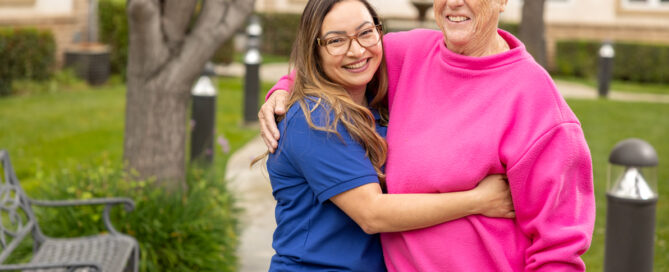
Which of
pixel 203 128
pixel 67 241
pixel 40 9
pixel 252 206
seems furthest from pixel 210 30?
pixel 40 9

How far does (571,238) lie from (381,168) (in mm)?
591

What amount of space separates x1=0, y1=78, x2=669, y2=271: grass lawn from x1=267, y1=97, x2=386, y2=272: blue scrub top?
10.8ft

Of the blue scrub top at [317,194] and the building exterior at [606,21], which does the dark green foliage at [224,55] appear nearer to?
the building exterior at [606,21]

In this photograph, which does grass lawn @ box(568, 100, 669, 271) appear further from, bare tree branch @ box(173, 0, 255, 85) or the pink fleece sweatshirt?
the pink fleece sweatshirt

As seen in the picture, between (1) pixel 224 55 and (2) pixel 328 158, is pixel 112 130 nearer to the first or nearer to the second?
(1) pixel 224 55

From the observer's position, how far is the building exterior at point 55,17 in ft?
41.3

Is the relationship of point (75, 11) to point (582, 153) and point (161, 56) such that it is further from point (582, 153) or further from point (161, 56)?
point (582, 153)

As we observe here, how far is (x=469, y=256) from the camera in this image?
7.31ft

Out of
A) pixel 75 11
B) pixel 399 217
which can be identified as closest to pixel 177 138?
pixel 399 217

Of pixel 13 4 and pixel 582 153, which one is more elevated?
pixel 582 153

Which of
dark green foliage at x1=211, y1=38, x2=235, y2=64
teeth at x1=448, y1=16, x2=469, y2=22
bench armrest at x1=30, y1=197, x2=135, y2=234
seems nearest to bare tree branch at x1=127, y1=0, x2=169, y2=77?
bench armrest at x1=30, y1=197, x2=135, y2=234

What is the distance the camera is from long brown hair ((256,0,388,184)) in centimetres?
233

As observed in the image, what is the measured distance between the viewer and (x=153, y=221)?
4.62 metres

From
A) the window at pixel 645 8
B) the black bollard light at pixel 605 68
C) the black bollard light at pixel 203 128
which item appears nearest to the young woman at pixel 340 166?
the black bollard light at pixel 203 128
